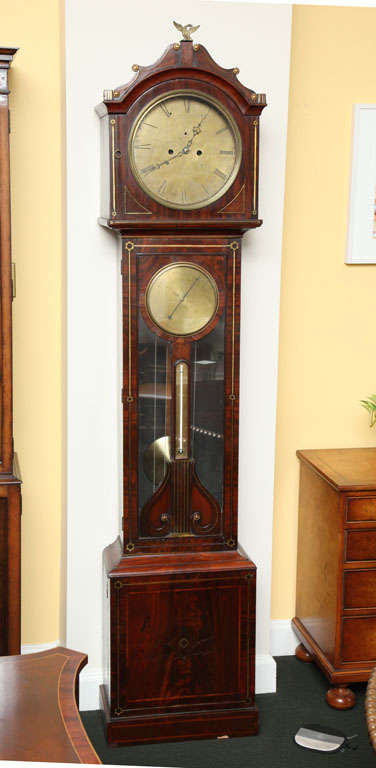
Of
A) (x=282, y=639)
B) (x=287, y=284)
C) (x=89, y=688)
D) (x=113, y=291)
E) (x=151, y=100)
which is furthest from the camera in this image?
(x=282, y=639)

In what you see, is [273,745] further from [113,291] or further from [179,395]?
[113,291]

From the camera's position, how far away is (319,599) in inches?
116

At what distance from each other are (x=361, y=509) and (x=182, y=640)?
784mm

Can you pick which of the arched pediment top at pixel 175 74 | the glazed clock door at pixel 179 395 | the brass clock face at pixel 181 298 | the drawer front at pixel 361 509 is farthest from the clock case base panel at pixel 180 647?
the arched pediment top at pixel 175 74

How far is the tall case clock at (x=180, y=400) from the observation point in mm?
2371

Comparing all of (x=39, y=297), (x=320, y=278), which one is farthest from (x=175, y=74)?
(x=320, y=278)

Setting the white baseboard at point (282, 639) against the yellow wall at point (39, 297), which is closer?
the yellow wall at point (39, 297)

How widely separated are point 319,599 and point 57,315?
1.50 metres

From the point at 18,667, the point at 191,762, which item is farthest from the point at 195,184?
the point at 191,762

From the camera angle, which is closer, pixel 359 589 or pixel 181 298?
pixel 181 298

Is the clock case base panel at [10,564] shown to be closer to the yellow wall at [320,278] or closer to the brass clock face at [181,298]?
the brass clock face at [181,298]

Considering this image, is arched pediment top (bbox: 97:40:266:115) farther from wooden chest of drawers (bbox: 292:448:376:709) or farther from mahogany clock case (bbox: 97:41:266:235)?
wooden chest of drawers (bbox: 292:448:376:709)

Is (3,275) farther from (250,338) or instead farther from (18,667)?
(18,667)

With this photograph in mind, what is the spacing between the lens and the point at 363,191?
10.0ft
